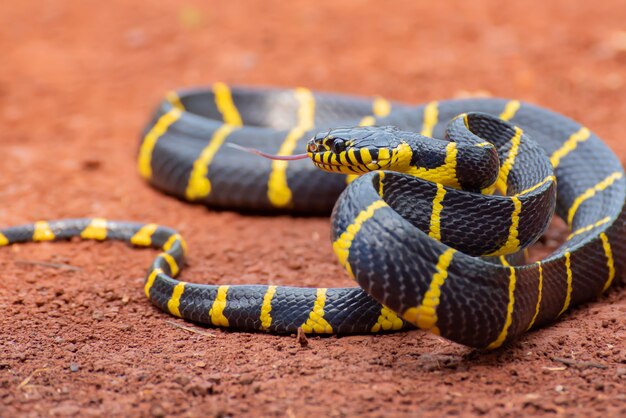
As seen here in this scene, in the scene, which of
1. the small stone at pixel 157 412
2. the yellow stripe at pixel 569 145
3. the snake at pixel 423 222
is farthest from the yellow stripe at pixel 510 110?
the small stone at pixel 157 412

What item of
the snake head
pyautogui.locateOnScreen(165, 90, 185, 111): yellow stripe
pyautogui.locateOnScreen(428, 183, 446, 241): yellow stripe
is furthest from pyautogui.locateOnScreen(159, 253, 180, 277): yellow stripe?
pyautogui.locateOnScreen(165, 90, 185, 111): yellow stripe

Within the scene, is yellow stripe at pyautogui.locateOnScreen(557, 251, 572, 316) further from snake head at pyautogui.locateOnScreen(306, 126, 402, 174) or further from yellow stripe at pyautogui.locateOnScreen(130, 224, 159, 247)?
yellow stripe at pyautogui.locateOnScreen(130, 224, 159, 247)

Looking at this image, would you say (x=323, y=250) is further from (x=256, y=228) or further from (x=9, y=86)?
(x=9, y=86)

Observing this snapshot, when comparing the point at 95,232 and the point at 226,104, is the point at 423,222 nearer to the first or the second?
the point at 95,232

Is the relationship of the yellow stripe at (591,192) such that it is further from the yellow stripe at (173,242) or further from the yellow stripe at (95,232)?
the yellow stripe at (95,232)

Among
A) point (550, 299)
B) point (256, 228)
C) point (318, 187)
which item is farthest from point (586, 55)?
point (550, 299)

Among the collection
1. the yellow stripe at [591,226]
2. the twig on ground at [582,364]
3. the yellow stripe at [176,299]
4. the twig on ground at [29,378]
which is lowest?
→ the twig on ground at [29,378]
